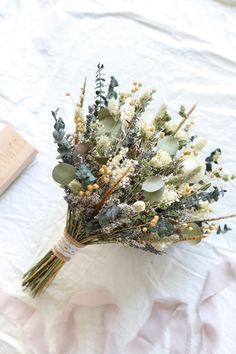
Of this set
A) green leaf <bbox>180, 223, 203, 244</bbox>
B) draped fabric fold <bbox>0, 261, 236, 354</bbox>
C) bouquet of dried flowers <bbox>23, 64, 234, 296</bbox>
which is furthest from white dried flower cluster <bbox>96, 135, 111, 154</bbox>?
draped fabric fold <bbox>0, 261, 236, 354</bbox>

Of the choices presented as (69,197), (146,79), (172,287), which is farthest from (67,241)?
(146,79)

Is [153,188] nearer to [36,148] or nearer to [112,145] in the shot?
[112,145]

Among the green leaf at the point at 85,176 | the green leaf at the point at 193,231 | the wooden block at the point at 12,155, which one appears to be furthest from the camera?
the wooden block at the point at 12,155

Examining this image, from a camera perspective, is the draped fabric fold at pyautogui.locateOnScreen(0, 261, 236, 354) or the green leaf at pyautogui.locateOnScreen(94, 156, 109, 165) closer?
the green leaf at pyautogui.locateOnScreen(94, 156, 109, 165)

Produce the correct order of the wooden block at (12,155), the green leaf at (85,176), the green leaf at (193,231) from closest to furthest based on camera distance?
the green leaf at (85,176) → the green leaf at (193,231) → the wooden block at (12,155)

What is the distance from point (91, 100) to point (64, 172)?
0.36m

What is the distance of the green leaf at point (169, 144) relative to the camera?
86 centimetres

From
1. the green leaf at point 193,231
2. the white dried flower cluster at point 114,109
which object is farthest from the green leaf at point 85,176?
the green leaf at point 193,231

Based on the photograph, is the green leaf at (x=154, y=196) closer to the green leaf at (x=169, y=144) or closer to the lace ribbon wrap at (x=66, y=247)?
the green leaf at (x=169, y=144)

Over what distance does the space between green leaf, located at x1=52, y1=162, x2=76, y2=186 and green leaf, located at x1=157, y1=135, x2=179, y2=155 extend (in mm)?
144

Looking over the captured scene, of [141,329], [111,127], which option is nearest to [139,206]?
[111,127]

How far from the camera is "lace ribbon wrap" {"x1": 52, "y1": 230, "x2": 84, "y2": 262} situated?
3.10ft

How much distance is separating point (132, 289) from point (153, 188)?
0.29 metres

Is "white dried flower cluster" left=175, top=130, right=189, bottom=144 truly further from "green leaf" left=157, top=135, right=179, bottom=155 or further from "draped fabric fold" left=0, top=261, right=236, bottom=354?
"draped fabric fold" left=0, top=261, right=236, bottom=354
